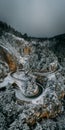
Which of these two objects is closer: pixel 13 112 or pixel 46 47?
pixel 13 112

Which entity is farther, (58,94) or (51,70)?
(51,70)

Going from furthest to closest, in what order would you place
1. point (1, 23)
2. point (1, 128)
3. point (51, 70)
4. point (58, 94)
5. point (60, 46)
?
point (60, 46) → point (1, 23) → point (51, 70) → point (58, 94) → point (1, 128)

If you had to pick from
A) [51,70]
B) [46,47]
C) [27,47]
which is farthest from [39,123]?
[46,47]

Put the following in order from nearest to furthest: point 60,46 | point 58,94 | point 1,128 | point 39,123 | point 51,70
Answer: point 1,128, point 39,123, point 58,94, point 51,70, point 60,46

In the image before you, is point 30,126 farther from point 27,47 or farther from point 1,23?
point 1,23

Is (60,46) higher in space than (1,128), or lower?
lower

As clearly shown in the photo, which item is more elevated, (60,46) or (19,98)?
(19,98)

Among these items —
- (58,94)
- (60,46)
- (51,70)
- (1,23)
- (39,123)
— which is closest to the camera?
(39,123)

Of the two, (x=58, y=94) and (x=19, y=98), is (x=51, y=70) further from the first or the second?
(x=19, y=98)

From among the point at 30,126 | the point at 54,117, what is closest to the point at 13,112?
the point at 30,126
